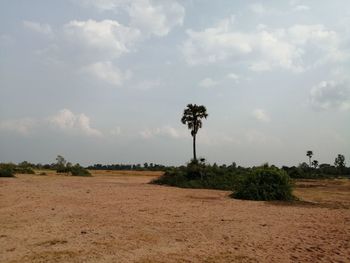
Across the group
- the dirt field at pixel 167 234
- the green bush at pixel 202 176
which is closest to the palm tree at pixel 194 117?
the green bush at pixel 202 176

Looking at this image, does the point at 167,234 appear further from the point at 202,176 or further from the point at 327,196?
the point at 202,176

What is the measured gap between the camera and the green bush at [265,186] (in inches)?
858

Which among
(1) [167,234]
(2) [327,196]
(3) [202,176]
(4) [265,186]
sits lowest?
(1) [167,234]

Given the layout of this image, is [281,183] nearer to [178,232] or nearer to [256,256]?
[178,232]

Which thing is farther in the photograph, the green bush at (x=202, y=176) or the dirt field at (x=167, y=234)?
the green bush at (x=202, y=176)

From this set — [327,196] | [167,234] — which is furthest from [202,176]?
[167,234]

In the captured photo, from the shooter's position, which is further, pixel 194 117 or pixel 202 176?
pixel 194 117

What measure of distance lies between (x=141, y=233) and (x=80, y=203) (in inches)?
291

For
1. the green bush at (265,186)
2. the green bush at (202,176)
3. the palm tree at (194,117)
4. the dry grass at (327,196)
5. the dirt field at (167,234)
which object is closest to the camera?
the dirt field at (167,234)

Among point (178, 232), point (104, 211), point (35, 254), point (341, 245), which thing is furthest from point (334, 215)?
point (35, 254)

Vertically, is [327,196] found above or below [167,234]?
above

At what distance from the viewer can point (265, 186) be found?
872 inches

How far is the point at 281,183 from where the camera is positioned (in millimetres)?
22469

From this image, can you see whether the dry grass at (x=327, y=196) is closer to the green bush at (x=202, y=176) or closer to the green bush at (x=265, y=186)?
the green bush at (x=265, y=186)
